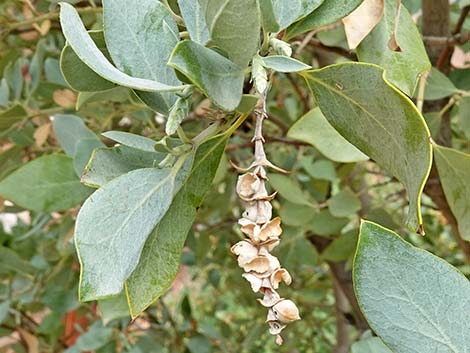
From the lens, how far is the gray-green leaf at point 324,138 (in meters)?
0.61

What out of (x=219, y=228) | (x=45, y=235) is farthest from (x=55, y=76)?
(x=219, y=228)

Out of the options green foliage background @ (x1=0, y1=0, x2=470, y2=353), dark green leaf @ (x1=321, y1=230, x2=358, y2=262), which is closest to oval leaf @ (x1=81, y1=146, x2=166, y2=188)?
green foliage background @ (x1=0, y1=0, x2=470, y2=353)

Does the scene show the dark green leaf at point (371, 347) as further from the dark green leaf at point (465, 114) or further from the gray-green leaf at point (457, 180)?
the dark green leaf at point (465, 114)

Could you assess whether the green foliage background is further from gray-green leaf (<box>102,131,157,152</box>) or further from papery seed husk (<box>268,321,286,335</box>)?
papery seed husk (<box>268,321,286,335</box>)

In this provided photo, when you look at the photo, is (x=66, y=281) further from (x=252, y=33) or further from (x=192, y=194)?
(x=252, y=33)

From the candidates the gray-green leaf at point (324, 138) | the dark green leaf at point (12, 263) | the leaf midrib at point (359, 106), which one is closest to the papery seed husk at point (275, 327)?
the leaf midrib at point (359, 106)

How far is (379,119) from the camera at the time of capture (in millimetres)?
390

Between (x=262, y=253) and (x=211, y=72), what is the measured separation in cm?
9

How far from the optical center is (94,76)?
18.4 inches

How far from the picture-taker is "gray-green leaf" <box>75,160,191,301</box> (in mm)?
371

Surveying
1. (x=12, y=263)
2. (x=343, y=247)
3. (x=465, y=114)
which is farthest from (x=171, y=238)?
(x=12, y=263)

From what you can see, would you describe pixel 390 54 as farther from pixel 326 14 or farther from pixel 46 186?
pixel 46 186

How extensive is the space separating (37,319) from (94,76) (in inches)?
51.5

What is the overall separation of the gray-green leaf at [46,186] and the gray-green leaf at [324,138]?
0.78 feet
